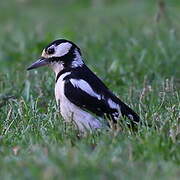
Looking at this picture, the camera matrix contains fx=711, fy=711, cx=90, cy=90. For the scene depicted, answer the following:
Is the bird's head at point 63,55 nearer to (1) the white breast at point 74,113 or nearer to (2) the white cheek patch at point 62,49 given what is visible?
(2) the white cheek patch at point 62,49

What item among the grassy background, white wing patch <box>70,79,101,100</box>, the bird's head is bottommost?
the grassy background

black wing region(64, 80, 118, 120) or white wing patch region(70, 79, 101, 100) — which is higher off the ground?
white wing patch region(70, 79, 101, 100)

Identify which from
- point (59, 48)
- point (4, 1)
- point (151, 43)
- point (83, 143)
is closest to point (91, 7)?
point (4, 1)

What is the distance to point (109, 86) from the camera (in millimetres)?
7223

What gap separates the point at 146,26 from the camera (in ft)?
36.4

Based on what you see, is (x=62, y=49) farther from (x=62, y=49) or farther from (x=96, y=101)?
(x=96, y=101)

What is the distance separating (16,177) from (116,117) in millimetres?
1631

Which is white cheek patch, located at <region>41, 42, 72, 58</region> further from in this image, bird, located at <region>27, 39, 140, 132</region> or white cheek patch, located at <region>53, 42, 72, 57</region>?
bird, located at <region>27, 39, 140, 132</region>

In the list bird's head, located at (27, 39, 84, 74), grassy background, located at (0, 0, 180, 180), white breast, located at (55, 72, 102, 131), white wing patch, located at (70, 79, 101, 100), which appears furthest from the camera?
bird's head, located at (27, 39, 84, 74)

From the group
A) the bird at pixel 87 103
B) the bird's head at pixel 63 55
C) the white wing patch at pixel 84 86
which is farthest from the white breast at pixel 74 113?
the bird's head at pixel 63 55

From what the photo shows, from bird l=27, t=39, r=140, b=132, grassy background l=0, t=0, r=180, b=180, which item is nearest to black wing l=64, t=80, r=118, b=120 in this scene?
bird l=27, t=39, r=140, b=132

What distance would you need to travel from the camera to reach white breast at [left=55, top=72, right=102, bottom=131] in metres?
5.18

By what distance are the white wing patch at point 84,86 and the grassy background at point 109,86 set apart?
0.90 feet

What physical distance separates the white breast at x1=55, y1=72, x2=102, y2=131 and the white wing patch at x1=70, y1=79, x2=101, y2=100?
0.11 metres
